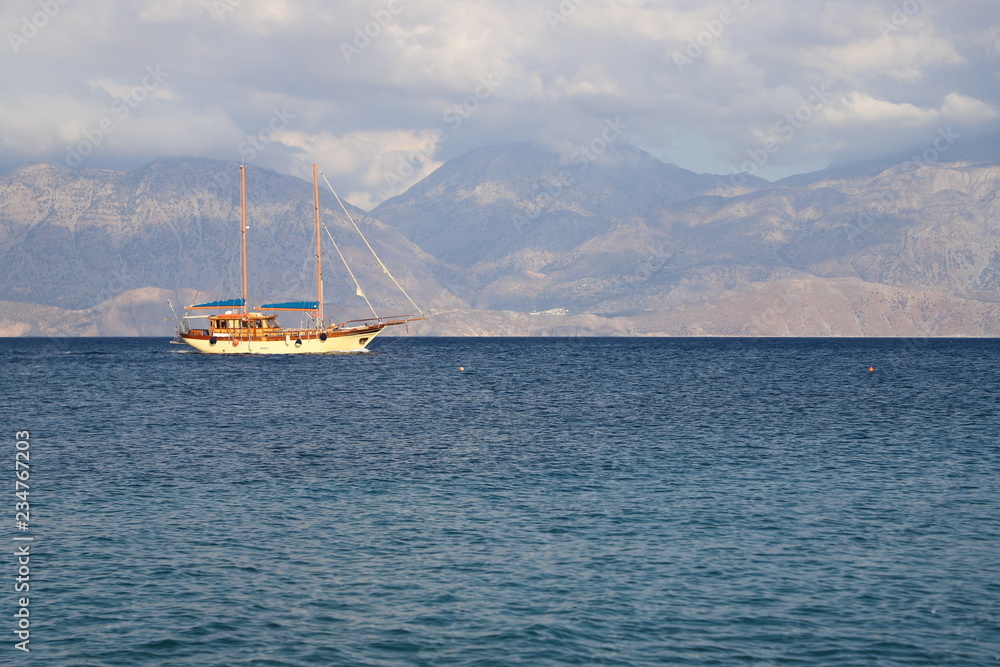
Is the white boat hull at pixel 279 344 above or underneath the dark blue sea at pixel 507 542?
above

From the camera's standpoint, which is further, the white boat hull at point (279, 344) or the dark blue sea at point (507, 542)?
the white boat hull at point (279, 344)

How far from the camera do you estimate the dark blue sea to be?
23.5 metres

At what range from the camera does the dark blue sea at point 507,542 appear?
23500mm

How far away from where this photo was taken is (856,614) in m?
25.1

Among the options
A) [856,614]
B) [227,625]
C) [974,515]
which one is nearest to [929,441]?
[974,515]

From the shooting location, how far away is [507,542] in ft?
106

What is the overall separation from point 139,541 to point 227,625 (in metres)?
9.27

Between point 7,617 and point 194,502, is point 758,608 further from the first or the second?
point 194,502

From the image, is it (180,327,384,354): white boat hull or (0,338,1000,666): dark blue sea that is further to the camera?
(180,327,384,354): white boat hull

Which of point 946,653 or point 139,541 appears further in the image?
point 139,541

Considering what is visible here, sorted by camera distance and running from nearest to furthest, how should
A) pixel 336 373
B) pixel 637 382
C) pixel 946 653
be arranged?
pixel 946 653 → pixel 637 382 → pixel 336 373

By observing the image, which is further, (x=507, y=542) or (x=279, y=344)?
(x=279, y=344)

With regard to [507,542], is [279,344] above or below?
above

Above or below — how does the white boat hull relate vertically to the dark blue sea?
above
